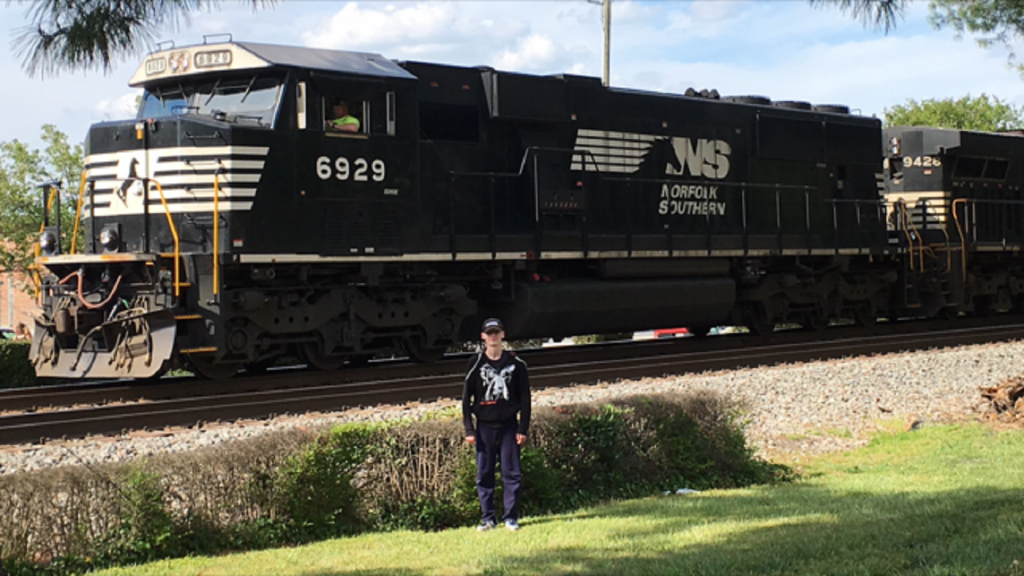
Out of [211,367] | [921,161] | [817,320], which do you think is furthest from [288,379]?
[921,161]

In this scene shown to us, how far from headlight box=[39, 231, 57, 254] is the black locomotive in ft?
0.27

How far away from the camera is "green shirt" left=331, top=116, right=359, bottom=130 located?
13617 millimetres

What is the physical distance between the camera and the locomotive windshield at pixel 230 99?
43.1 ft

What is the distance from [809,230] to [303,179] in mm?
10823

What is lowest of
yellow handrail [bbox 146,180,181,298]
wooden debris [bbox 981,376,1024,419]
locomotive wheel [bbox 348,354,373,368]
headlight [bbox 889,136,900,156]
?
wooden debris [bbox 981,376,1024,419]

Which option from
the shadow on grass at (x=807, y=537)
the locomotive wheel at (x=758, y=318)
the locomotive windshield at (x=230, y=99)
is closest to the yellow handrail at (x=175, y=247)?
the locomotive windshield at (x=230, y=99)

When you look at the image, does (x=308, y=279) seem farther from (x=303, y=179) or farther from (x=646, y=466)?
(x=646, y=466)

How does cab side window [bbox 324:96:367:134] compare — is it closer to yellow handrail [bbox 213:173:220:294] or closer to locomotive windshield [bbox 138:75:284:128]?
locomotive windshield [bbox 138:75:284:128]

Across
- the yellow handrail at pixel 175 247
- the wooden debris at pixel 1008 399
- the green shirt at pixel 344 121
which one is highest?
the green shirt at pixel 344 121

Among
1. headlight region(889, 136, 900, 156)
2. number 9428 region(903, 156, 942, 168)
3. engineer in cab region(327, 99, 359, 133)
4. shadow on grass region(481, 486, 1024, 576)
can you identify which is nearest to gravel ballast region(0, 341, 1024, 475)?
shadow on grass region(481, 486, 1024, 576)

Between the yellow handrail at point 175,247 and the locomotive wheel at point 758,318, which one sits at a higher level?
the yellow handrail at point 175,247

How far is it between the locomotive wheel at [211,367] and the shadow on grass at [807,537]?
6.90 meters

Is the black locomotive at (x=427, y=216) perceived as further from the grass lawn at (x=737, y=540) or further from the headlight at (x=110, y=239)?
the grass lawn at (x=737, y=540)

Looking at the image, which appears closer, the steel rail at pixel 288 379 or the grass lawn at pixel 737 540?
Result: the grass lawn at pixel 737 540
